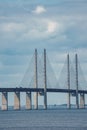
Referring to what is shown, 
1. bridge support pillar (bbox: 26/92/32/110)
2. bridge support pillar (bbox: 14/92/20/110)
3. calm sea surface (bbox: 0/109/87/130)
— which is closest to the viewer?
calm sea surface (bbox: 0/109/87/130)

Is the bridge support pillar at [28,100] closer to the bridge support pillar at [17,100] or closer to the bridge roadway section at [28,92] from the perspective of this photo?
the bridge roadway section at [28,92]

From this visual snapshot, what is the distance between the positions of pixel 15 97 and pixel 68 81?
8434 millimetres

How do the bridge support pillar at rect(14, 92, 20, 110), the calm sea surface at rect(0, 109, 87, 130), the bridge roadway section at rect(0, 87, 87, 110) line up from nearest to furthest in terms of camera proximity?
the calm sea surface at rect(0, 109, 87, 130) < the bridge roadway section at rect(0, 87, 87, 110) < the bridge support pillar at rect(14, 92, 20, 110)

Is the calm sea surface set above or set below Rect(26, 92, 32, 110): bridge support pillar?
below

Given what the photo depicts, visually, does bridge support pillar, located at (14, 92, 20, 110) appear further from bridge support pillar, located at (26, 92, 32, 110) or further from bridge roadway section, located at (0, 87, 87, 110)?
bridge support pillar, located at (26, 92, 32, 110)

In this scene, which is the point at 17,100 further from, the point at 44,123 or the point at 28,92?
the point at 44,123

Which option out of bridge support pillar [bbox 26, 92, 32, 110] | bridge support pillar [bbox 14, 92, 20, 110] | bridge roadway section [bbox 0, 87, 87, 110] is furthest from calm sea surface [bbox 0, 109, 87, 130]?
bridge support pillar [bbox 26, 92, 32, 110]

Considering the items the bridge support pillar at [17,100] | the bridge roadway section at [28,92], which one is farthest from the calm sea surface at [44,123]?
the bridge support pillar at [17,100]

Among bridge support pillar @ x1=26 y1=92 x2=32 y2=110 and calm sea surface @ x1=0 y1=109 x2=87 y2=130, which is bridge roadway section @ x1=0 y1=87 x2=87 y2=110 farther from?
calm sea surface @ x1=0 y1=109 x2=87 y2=130

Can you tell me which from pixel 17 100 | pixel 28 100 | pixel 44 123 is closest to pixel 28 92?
pixel 17 100

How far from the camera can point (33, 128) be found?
6612 cm

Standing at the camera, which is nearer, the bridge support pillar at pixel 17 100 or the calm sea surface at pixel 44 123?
the calm sea surface at pixel 44 123

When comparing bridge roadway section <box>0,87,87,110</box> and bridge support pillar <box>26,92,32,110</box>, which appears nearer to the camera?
bridge roadway section <box>0,87,87,110</box>

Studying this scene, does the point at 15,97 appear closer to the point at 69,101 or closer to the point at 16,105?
the point at 16,105
